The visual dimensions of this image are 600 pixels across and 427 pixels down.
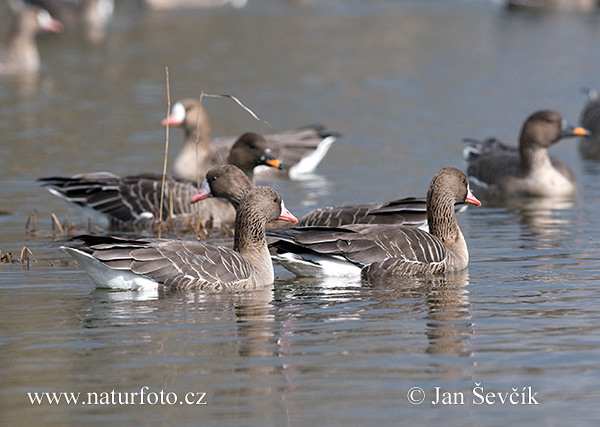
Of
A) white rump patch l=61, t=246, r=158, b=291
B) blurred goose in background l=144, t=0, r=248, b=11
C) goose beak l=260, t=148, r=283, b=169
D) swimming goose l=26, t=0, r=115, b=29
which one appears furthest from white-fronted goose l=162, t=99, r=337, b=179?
blurred goose in background l=144, t=0, r=248, b=11

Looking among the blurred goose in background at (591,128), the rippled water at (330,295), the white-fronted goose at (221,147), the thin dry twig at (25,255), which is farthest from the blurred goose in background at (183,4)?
the thin dry twig at (25,255)

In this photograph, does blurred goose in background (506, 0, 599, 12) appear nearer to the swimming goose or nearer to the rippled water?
the rippled water

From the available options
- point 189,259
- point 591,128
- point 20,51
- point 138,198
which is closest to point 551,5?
point 20,51

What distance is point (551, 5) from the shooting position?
4600 centimetres

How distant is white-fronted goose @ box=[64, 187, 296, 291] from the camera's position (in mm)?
10414

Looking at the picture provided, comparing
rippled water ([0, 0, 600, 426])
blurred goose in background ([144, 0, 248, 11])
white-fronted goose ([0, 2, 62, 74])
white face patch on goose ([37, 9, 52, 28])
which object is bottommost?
rippled water ([0, 0, 600, 426])

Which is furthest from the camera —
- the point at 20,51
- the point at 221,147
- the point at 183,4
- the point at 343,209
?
the point at 183,4

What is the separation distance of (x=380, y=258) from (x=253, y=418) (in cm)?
449

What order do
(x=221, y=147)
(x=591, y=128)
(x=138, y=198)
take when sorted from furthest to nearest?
1. (x=591, y=128)
2. (x=221, y=147)
3. (x=138, y=198)

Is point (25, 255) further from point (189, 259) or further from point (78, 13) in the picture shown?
point (78, 13)

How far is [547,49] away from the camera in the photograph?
35.4m

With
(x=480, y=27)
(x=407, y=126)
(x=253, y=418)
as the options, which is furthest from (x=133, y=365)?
(x=480, y=27)

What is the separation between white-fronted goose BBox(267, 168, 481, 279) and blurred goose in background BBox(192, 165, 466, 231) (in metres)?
0.69

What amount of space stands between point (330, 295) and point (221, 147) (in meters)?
8.72
